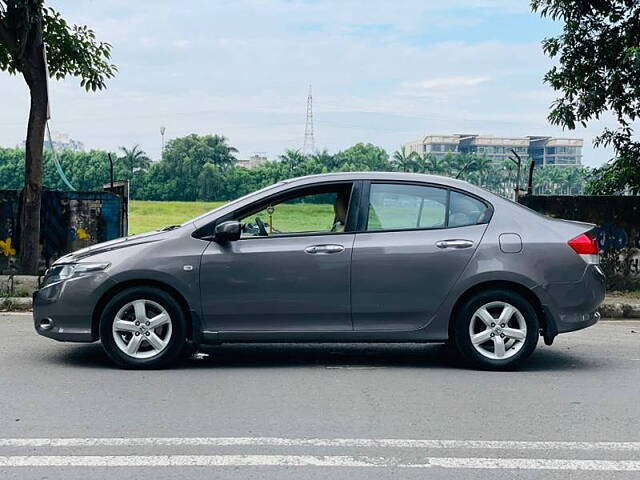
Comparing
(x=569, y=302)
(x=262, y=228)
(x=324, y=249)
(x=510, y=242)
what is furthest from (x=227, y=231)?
(x=569, y=302)

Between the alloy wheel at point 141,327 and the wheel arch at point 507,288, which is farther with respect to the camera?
the wheel arch at point 507,288

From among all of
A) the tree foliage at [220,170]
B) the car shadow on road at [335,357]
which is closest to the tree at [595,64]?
the tree foliage at [220,170]

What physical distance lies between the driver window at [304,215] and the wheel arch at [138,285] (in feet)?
2.45

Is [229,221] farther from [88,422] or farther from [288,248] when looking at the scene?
[88,422]

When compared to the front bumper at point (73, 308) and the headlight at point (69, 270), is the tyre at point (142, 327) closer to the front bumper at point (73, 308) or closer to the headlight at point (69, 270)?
the front bumper at point (73, 308)

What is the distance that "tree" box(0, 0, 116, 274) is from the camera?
40.2 feet

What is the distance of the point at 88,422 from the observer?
5.64 meters

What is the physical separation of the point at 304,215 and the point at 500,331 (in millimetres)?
1934

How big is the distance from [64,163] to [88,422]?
516 inches

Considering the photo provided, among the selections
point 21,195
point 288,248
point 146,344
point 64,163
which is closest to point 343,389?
point 288,248

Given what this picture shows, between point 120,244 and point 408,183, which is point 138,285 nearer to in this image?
point 120,244

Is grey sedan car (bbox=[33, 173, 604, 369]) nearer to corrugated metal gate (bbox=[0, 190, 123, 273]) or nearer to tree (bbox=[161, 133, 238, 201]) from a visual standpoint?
corrugated metal gate (bbox=[0, 190, 123, 273])

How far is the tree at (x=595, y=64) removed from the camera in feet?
43.8

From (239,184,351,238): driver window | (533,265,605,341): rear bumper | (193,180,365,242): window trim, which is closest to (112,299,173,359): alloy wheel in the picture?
(193,180,365,242): window trim
